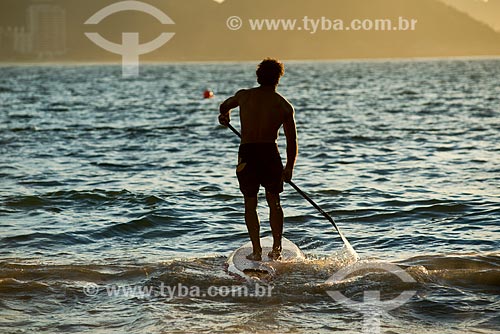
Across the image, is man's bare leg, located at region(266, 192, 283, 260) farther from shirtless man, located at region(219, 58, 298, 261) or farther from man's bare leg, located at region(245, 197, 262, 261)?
man's bare leg, located at region(245, 197, 262, 261)

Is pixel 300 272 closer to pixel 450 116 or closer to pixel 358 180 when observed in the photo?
pixel 358 180

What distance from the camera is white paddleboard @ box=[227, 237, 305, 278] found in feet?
31.1

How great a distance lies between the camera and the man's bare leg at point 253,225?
9633 millimetres

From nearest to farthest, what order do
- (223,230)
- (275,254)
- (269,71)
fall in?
(269,71)
(275,254)
(223,230)

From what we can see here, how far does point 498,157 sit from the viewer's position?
65.7 feet

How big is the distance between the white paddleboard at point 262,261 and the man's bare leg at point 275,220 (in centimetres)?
9

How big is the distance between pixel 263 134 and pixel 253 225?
99cm

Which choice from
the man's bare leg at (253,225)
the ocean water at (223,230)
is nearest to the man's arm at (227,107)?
the man's bare leg at (253,225)

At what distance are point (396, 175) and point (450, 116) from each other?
653 inches

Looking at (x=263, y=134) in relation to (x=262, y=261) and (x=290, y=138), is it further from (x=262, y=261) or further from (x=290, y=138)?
(x=262, y=261)

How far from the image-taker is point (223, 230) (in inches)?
494

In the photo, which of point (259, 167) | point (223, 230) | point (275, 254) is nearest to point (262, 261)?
point (275, 254)

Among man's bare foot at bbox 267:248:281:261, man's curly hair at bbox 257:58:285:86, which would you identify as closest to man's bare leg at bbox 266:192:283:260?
man's bare foot at bbox 267:248:281:261

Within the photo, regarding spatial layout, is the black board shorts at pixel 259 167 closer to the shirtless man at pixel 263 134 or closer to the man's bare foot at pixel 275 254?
the shirtless man at pixel 263 134
